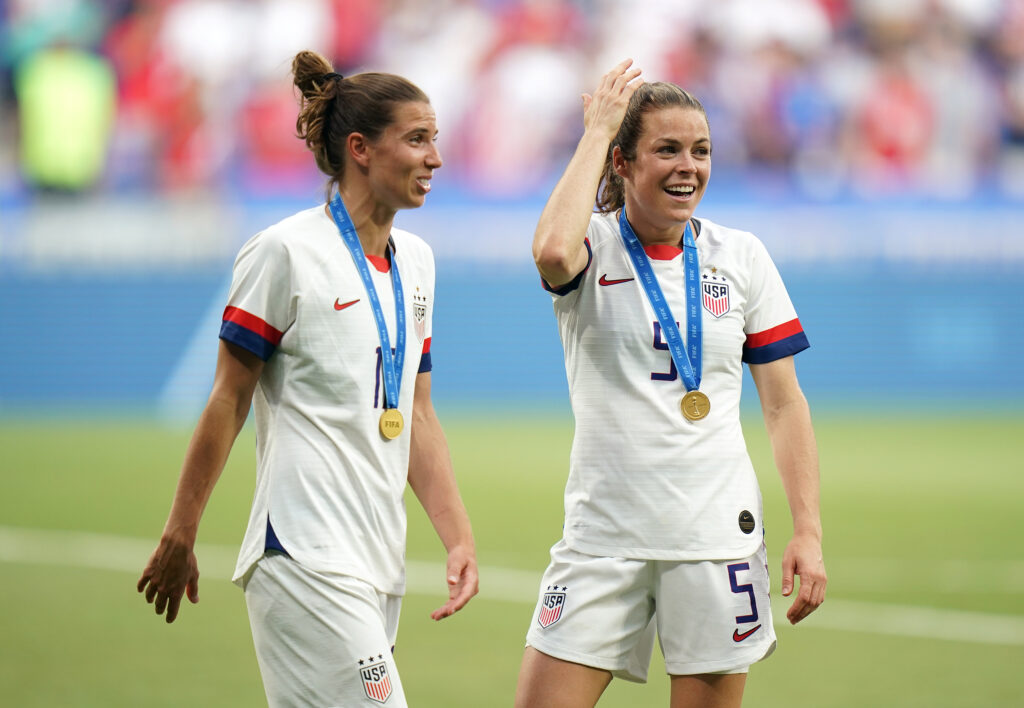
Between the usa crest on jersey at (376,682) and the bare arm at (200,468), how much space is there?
500mm

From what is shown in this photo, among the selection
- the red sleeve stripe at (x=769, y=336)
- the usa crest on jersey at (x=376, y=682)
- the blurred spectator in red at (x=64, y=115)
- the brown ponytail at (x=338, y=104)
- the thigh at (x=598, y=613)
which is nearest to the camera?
the usa crest on jersey at (x=376, y=682)

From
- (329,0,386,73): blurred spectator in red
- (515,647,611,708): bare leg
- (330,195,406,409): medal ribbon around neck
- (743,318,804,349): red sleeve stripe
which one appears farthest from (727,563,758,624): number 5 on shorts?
(329,0,386,73): blurred spectator in red

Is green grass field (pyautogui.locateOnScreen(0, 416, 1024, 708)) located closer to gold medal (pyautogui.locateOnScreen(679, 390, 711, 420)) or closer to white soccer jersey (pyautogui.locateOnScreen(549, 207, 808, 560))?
white soccer jersey (pyautogui.locateOnScreen(549, 207, 808, 560))

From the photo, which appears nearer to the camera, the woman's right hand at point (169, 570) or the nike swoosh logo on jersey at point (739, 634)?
the woman's right hand at point (169, 570)

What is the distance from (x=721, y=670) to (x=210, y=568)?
225 inches

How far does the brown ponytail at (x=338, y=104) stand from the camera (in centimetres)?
345

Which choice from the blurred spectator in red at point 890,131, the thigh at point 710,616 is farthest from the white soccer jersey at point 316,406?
the blurred spectator in red at point 890,131

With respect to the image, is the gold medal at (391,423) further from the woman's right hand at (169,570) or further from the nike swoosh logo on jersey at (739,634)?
the nike swoosh logo on jersey at (739,634)

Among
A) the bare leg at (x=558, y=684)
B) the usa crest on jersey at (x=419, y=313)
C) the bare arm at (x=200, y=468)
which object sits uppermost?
the usa crest on jersey at (x=419, y=313)

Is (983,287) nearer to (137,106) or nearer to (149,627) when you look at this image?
(137,106)

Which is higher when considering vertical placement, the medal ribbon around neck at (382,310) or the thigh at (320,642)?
the medal ribbon around neck at (382,310)

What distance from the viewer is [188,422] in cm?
1717

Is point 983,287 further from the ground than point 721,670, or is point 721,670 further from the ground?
point 721,670

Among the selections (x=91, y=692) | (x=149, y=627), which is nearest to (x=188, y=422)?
(x=149, y=627)
